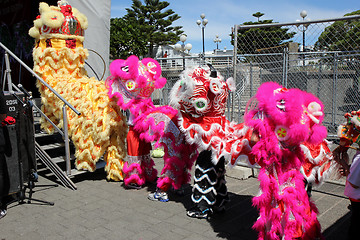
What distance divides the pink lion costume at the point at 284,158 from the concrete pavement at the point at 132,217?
2.38 feet

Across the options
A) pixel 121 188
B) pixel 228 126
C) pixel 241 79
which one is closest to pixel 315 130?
pixel 228 126

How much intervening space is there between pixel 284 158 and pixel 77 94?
11.8 feet

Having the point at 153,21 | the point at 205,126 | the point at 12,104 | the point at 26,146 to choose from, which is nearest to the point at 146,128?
the point at 205,126

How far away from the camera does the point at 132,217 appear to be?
4074mm

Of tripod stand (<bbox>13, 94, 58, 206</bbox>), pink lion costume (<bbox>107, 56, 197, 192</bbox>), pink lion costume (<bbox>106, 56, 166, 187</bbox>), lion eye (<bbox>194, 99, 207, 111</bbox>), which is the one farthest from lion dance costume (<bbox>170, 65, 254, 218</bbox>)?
tripod stand (<bbox>13, 94, 58, 206</bbox>)

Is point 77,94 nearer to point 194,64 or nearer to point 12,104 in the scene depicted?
point 12,104

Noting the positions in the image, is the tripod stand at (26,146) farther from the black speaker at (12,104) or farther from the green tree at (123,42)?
the green tree at (123,42)

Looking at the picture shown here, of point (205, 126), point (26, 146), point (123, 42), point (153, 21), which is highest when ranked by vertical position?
point (153, 21)

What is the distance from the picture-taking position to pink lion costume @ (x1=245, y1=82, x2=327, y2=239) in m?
2.86

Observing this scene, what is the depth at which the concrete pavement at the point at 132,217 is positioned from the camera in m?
3.62

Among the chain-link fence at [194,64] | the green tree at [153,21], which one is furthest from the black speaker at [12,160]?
the green tree at [153,21]

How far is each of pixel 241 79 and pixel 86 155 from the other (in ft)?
16.4

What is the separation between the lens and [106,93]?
526cm

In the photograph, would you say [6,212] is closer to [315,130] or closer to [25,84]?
[315,130]
